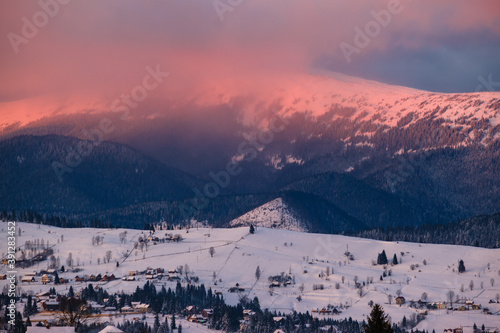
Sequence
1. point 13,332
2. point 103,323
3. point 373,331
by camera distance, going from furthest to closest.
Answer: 1. point 103,323
2. point 13,332
3. point 373,331

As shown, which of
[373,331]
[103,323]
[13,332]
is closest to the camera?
[373,331]

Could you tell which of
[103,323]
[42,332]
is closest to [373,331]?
[42,332]

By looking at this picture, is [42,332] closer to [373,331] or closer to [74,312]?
[74,312]

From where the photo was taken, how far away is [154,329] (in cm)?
19888

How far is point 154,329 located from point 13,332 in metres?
38.4

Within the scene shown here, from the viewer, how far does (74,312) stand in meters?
193

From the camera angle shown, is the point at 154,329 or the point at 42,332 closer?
the point at 42,332

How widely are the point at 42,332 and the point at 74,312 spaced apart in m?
25.9

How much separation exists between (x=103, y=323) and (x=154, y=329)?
36.4 ft

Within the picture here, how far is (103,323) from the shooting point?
7594 inches

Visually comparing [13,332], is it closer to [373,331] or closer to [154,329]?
[154,329]

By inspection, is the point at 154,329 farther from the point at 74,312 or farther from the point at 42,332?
the point at 42,332

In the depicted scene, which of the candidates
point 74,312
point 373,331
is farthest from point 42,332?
point 373,331

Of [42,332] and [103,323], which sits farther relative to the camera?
[103,323]
